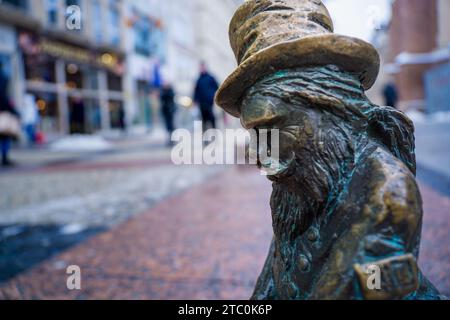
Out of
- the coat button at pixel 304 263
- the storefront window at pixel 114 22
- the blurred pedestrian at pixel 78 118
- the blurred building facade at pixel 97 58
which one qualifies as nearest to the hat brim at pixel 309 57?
the coat button at pixel 304 263

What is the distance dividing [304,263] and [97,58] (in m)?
19.5

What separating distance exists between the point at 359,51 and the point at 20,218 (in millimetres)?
3796

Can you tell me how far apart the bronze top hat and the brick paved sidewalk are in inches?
50.6

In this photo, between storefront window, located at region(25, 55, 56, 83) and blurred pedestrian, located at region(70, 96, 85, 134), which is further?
blurred pedestrian, located at region(70, 96, 85, 134)

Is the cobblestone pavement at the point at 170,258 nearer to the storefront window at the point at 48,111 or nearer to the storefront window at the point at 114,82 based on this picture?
the storefront window at the point at 48,111

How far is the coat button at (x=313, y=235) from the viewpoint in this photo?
92 centimetres

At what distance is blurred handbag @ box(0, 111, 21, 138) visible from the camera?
7.51 metres

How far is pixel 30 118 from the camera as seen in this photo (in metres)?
13.3

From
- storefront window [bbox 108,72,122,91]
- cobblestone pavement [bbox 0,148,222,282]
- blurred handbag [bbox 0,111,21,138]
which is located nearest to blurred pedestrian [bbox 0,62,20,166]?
blurred handbag [bbox 0,111,21,138]

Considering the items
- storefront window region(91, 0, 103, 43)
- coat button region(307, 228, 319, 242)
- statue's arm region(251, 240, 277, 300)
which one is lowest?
statue's arm region(251, 240, 277, 300)

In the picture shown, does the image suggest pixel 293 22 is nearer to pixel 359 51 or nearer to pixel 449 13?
pixel 359 51

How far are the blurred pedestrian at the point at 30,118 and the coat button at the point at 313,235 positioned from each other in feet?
45.2

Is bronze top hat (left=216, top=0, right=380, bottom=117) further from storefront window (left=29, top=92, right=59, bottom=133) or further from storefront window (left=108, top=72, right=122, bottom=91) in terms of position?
storefront window (left=108, top=72, right=122, bottom=91)
